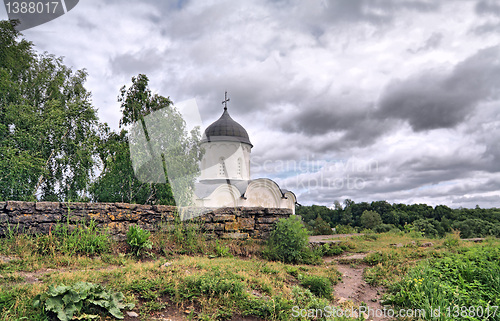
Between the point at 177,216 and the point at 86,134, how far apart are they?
9.65m

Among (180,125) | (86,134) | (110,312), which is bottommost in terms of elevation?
(110,312)

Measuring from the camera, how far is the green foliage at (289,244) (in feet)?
24.0

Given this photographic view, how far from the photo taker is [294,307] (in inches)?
161

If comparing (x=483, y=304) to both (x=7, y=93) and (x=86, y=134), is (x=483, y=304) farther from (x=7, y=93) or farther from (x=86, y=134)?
Answer: (x=7, y=93)

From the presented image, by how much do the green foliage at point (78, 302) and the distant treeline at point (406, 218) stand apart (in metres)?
14.8

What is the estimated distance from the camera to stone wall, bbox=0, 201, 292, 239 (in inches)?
250

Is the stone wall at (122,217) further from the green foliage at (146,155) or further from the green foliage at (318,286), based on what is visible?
the green foliage at (146,155)

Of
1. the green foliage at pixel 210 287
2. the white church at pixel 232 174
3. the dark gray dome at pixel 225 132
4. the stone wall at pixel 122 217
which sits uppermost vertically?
the dark gray dome at pixel 225 132

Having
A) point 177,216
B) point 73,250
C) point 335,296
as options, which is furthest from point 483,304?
point 73,250

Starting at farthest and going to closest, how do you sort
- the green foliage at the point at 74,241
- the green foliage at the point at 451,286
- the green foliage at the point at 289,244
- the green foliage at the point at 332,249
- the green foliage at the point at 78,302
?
the green foliage at the point at 332,249 < the green foliage at the point at 289,244 < the green foliage at the point at 74,241 < the green foliage at the point at 451,286 < the green foliage at the point at 78,302

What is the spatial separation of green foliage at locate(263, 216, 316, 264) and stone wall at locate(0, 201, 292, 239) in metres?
0.62

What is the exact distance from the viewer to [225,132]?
23969mm

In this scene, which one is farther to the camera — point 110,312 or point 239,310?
point 239,310

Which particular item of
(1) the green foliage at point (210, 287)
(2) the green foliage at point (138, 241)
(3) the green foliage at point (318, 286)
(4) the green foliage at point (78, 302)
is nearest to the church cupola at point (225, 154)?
(2) the green foliage at point (138, 241)
